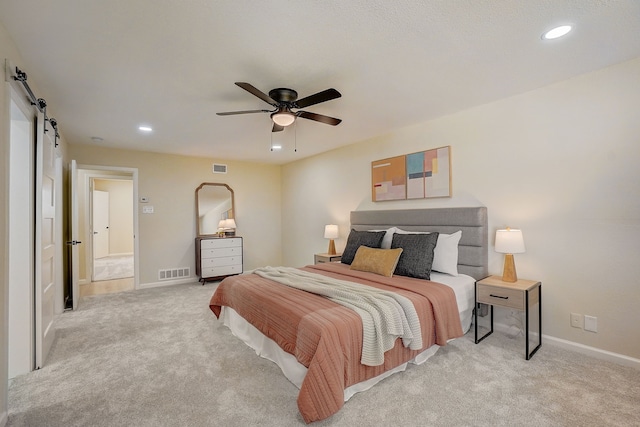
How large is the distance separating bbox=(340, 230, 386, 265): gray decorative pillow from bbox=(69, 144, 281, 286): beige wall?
3.11m

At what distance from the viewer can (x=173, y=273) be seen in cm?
564

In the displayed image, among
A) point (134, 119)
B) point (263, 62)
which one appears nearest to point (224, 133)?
point (134, 119)

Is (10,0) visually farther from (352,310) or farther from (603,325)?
(603,325)

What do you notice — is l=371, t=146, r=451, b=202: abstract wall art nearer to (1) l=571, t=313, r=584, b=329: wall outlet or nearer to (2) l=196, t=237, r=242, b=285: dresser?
(1) l=571, t=313, r=584, b=329: wall outlet

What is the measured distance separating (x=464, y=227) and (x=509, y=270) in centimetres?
63

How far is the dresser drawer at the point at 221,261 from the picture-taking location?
5508 millimetres

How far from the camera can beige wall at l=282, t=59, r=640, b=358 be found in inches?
94.7

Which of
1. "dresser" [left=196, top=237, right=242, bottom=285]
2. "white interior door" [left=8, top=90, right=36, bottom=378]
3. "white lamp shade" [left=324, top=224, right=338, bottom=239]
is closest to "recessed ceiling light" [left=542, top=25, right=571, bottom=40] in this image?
"white lamp shade" [left=324, top=224, right=338, bottom=239]

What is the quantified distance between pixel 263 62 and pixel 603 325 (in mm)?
3551

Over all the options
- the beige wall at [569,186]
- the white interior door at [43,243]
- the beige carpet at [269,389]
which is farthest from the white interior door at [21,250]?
the beige wall at [569,186]

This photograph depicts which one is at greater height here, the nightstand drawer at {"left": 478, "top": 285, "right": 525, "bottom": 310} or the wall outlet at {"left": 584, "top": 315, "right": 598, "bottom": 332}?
the nightstand drawer at {"left": 478, "top": 285, "right": 525, "bottom": 310}

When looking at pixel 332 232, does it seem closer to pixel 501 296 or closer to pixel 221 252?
pixel 221 252

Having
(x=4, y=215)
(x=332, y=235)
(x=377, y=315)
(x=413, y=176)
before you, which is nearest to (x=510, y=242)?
(x=413, y=176)

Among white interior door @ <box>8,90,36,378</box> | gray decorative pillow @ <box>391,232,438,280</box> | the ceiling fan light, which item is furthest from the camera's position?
gray decorative pillow @ <box>391,232,438,280</box>
